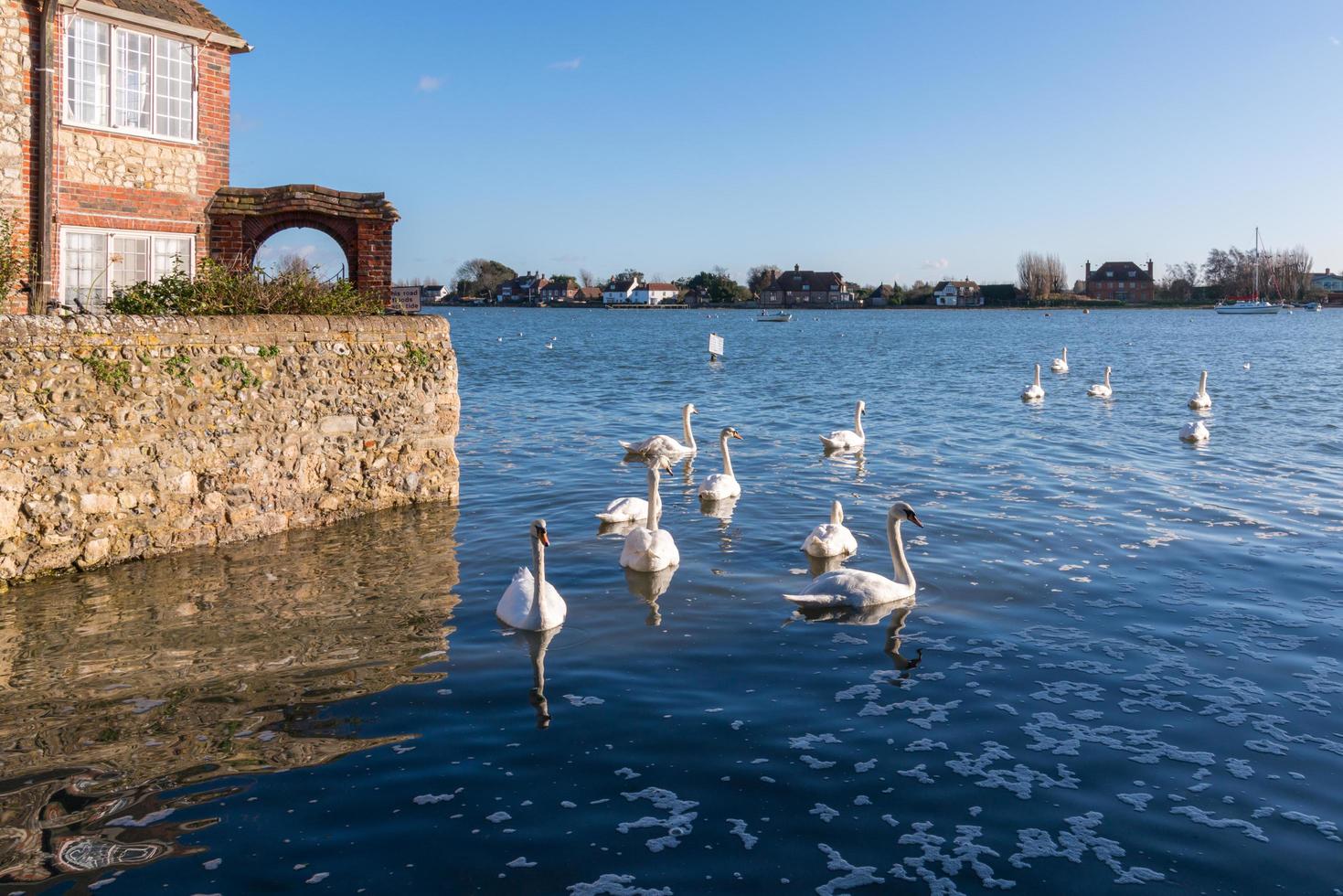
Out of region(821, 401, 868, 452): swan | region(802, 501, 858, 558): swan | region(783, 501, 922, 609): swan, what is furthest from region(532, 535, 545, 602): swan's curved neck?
region(821, 401, 868, 452): swan

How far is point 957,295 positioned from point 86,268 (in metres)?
193

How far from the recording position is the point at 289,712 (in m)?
8.05

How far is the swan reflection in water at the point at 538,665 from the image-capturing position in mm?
8109

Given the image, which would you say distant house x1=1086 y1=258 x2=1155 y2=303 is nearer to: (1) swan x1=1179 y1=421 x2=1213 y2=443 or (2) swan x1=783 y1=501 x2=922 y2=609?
(1) swan x1=1179 y1=421 x2=1213 y2=443

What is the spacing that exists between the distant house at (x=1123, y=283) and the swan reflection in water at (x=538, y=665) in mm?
205787

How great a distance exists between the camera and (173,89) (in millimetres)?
17016

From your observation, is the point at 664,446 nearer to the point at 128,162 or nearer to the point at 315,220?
the point at 315,220

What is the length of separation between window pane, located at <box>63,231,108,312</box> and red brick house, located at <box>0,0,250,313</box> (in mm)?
17

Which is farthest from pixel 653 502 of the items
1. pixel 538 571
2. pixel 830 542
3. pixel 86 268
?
pixel 86 268

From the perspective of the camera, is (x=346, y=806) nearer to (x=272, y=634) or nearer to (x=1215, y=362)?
(x=272, y=634)

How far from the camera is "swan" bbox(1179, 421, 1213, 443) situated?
77.4ft

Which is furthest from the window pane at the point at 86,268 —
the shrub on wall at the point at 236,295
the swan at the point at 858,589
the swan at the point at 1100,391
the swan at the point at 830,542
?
the swan at the point at 1100,391

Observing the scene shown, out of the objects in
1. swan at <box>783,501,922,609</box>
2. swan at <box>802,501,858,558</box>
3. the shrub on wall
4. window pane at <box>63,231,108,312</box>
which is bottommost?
swan at <box>783,501,922,609</box>

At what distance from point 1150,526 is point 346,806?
1216 centimetres
